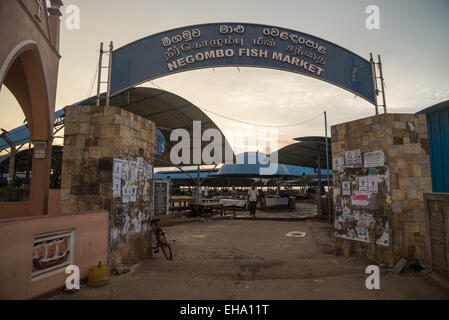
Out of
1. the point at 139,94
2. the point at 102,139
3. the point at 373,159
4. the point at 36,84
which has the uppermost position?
the point at 139,94

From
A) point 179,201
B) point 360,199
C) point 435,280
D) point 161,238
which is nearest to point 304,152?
point 179,201

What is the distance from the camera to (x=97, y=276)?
4758mm

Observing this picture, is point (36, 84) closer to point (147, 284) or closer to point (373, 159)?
point (147, 284)

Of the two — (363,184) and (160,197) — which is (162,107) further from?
(363,184)

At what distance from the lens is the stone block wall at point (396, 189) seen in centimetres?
580

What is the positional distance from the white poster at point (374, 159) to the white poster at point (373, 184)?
0.29 m

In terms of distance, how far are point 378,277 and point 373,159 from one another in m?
2.62

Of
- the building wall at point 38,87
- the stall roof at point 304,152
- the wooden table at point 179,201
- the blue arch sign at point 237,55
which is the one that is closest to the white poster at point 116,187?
the blue arch sign at point 237,55

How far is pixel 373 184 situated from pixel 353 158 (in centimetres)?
83

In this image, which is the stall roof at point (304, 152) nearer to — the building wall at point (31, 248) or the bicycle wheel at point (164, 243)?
the bicycle wheel at point (164, 243)

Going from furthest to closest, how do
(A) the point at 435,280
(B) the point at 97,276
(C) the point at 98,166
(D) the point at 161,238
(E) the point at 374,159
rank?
(D) the point at 161,238 < (E) the point at 374,159 < (C) the point at 98,166 < (B) the point at 97,276 < (A) the point at 435,280

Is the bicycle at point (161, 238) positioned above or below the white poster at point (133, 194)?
below
